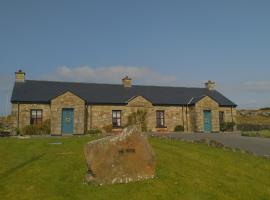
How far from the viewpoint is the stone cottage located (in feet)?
107

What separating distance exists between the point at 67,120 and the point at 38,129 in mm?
2977

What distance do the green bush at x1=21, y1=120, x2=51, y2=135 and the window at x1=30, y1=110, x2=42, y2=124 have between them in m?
0.93

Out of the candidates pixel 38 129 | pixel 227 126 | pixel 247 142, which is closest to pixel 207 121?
pixel 227 126

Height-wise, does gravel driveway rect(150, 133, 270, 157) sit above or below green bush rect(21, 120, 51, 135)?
below

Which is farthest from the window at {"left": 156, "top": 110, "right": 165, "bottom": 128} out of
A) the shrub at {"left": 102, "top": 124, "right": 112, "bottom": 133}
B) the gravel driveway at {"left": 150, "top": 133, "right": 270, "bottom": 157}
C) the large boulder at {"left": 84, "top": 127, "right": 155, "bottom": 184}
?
the large boulder at {"left": 84, "top": 127, "right": 155, "bottom": 184}

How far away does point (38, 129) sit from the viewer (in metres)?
31.6

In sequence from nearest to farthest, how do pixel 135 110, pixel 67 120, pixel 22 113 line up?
pixel 22 113
pixel 67 120
pixel 135 110

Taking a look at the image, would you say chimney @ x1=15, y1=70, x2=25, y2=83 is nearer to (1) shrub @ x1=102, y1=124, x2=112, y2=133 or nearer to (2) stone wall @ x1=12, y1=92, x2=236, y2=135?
(2) stone wall @ x1=12, y1=92, x2=236, y2=135

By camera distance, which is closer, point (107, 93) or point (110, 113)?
point (110, 113)

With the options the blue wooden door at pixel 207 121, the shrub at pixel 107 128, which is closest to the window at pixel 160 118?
the blue wooden door at pixel 207 121

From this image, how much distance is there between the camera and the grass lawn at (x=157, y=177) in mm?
9797

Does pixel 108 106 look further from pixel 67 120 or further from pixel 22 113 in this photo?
pixel 22 113

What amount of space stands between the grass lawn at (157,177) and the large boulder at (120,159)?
13.1 inches

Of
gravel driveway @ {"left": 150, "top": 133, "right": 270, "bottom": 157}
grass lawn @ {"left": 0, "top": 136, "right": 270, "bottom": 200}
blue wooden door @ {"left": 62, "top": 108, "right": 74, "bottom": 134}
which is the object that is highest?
blue wooden door @ {"left": 62, "top": 108, "right": 74, "bottom": 134}
